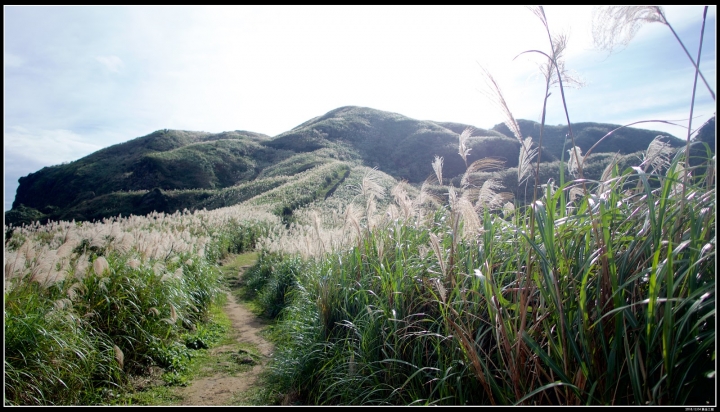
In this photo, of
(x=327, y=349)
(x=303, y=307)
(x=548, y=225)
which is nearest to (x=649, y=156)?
(x=548, y=225)

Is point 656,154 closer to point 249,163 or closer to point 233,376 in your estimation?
point 233,376

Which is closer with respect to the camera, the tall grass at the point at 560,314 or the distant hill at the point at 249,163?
the tall grass at the point at 560,314

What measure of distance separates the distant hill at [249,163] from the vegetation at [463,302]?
20768 mm

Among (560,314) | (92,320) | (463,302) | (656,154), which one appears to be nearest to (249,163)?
(92,320)

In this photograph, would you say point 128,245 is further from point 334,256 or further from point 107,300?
point 334,256

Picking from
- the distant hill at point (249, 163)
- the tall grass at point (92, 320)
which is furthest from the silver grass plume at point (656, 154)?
the distant hill at point (249, 163)

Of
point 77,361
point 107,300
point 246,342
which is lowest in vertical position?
point 246,342

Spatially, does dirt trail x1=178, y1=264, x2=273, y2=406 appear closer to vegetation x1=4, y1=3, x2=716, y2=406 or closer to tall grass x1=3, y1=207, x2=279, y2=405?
vegetation x1=4, y1=3, x2=716, y2=406

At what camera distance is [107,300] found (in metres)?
3.78

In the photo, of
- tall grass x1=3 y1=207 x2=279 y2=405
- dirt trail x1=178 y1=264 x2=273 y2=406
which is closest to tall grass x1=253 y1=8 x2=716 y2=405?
dirt trail x1=178 y1=264 x2=273 y2=406

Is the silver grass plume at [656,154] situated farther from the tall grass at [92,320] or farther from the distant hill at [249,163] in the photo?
the distant hill at [249,163]

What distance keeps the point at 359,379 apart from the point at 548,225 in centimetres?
182

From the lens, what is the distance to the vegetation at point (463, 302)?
1.75 metres

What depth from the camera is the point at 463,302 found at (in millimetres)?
2463
